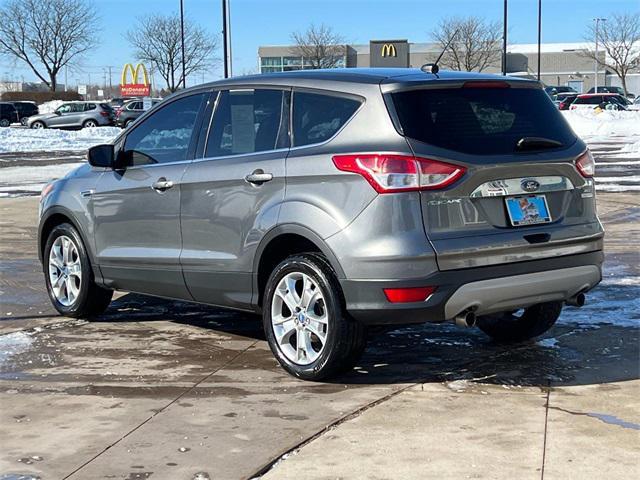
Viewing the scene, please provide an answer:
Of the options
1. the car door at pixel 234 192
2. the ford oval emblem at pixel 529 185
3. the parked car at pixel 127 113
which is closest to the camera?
the ford oval emblem at pixel 529 185

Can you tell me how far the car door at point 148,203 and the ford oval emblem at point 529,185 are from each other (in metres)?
2.27

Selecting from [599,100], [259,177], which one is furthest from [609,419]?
[599,100]

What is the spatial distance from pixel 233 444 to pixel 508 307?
1769 millimetres

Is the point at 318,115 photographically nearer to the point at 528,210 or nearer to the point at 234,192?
the point at 234,192

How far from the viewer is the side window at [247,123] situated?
5875 mm

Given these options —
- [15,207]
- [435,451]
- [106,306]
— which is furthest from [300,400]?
[15,207]

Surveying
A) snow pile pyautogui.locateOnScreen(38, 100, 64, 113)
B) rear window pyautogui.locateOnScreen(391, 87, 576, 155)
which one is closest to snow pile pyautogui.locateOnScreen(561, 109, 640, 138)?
rear window pyautogui.locateOnScreen(391, 87, 576, 155)

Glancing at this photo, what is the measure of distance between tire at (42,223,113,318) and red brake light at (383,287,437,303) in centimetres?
306

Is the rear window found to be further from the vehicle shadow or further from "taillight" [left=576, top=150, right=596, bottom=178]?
the vehicle shadow

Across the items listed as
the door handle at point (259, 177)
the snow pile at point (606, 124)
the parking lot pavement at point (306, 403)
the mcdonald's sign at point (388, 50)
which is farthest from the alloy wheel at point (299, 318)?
the snow pile at point (606, 124)

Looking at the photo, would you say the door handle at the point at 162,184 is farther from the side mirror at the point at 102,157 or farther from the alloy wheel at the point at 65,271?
the alloy wheel at the point at 65,271

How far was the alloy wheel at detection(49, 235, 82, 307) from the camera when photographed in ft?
24.4

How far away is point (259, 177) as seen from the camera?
18.8 feet

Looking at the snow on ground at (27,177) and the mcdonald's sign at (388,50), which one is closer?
the snow on ground at (27,177)
